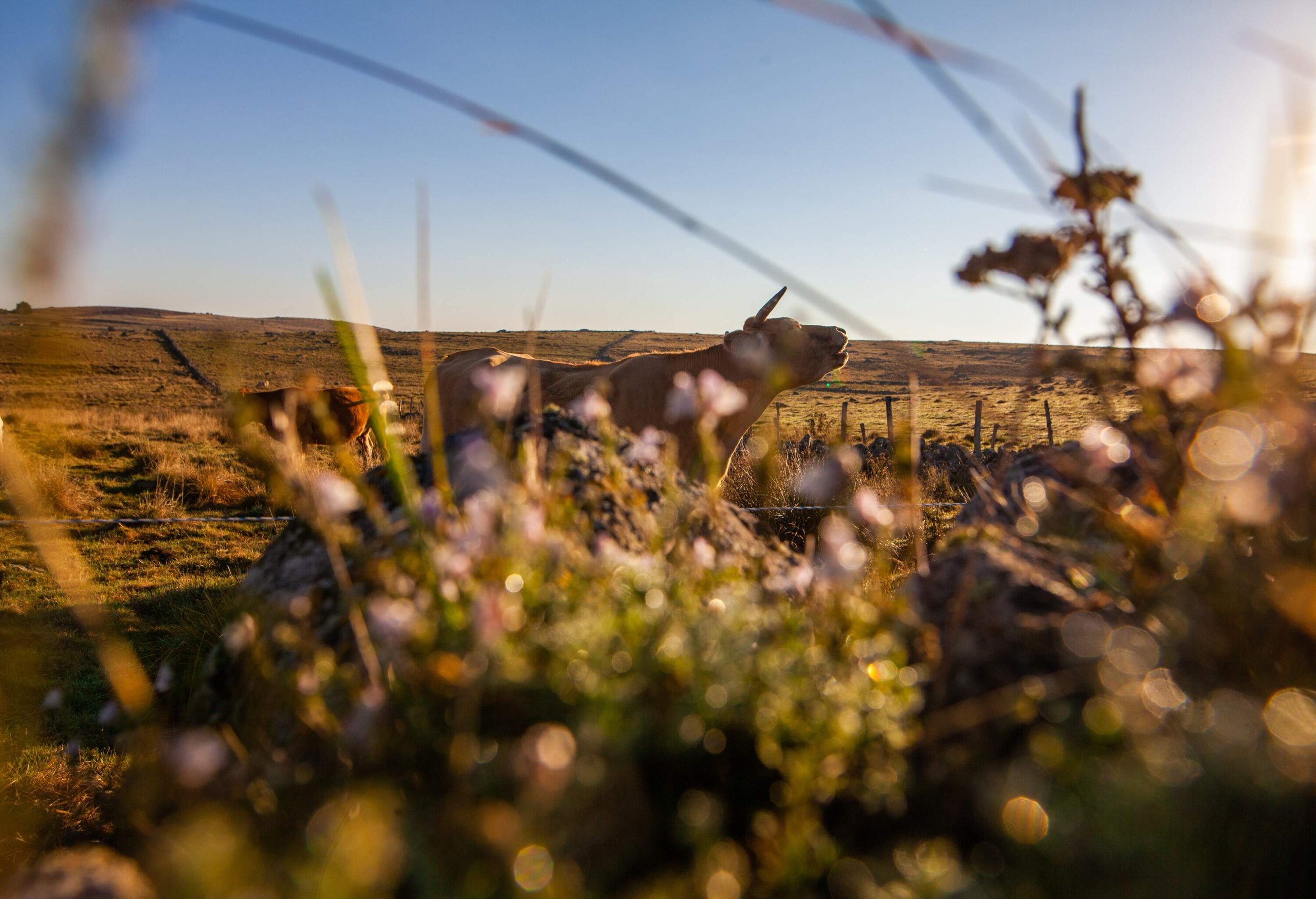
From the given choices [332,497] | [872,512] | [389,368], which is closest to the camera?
[332,497]

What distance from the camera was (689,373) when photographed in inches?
334

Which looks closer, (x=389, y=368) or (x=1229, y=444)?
(x=1229, y=444)

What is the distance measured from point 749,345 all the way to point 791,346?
0.53 metres

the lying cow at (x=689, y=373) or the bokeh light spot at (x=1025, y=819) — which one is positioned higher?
the lying cow at (x=689, y=373)

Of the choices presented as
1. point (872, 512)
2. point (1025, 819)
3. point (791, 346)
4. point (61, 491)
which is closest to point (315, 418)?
point (61, 491)

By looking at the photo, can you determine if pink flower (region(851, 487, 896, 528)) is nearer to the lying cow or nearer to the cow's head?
the lying cow

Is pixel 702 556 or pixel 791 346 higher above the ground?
pixel 791 346

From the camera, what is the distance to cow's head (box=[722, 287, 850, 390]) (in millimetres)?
8672

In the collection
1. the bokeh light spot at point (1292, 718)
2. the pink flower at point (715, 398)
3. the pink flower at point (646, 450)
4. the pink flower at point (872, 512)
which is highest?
the pink flower at point (715, 398)

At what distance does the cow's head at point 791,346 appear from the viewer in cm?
867

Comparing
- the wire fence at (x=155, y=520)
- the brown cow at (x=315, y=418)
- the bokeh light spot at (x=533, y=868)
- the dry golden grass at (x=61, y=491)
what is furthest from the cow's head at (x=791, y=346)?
the dry golden grass at (x=61, y=491)

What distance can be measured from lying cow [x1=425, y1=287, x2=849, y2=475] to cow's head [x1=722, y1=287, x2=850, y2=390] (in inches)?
0.4

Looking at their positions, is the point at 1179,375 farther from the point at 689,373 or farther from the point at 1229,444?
the point at 689,373

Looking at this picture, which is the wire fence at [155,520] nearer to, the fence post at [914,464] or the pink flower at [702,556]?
the pink flower at [702,556]
